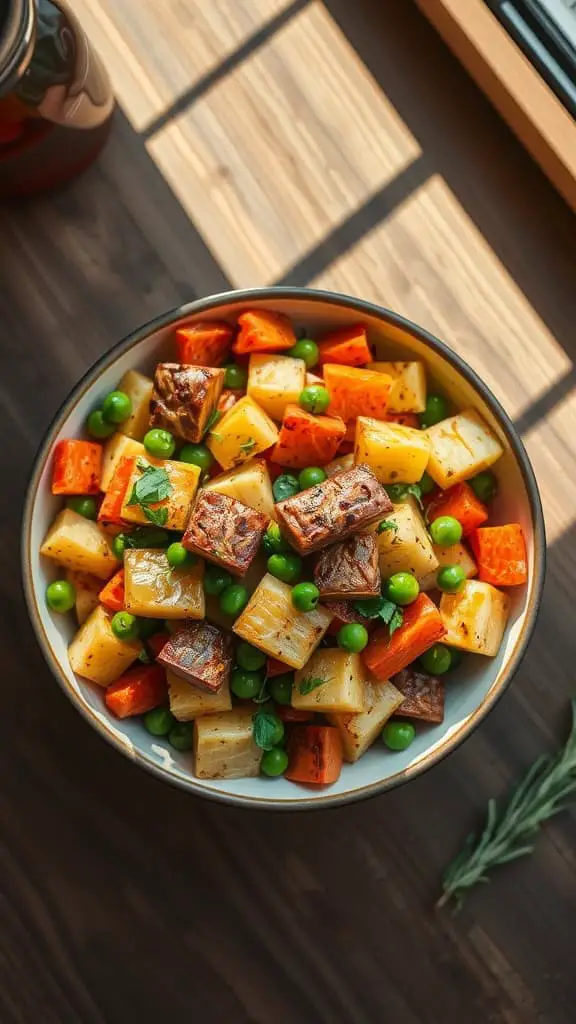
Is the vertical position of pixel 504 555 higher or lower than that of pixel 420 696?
higher

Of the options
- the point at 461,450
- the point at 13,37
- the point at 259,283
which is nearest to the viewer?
the point at 13,37

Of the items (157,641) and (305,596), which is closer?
(305,596)

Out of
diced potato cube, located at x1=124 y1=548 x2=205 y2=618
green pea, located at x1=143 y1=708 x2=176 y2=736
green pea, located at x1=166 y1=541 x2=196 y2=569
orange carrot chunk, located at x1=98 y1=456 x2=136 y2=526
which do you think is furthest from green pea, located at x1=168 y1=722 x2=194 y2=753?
orange carrot chunk, located at x1=98 y1=456 x2=136 y2=526

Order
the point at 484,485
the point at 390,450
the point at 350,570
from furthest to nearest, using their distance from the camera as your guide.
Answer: the point at 484,485, the point at 390,450, the point at 350,570

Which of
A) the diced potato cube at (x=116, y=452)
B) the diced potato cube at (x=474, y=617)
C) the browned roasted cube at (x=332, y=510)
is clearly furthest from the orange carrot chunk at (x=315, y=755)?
the diced potato cube at (x=116, y=452)

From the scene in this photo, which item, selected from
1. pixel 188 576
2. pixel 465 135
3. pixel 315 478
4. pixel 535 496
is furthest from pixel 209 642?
pixel 465 135

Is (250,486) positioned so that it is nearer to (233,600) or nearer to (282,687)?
(233,600)

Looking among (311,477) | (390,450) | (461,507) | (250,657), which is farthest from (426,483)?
(250,657)

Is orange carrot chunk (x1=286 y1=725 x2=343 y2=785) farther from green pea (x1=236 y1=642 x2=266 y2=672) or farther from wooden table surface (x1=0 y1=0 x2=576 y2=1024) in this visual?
wooden table surface (x1=0 y1=0 x2=576 y2=1024)
